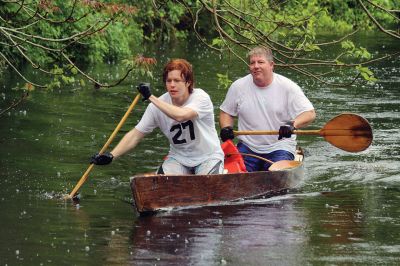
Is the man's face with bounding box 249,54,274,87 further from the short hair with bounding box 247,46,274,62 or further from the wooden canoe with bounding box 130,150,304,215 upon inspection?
the wooden canoe with bounding box 130,150,304,215

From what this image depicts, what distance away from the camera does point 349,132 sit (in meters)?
14.6

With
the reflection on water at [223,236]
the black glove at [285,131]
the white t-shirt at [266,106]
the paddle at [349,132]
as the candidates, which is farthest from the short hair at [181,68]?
the paddle at [349,132]

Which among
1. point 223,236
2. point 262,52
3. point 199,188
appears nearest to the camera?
point 223,236

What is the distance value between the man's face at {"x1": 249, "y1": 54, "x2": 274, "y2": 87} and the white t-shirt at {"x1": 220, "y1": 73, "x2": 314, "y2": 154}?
14 centimetres

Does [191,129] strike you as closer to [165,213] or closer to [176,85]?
[176,85]

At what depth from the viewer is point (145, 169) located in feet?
51.4

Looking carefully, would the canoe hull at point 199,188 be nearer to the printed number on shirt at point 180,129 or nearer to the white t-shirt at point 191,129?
the white t-shirt at point 191,129

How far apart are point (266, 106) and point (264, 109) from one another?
0.05 meters

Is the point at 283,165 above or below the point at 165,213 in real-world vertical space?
above

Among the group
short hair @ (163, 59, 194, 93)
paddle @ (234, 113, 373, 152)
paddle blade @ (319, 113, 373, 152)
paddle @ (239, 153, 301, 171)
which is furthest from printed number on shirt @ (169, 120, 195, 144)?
paddle blade @ (319, 113, 373, 152)

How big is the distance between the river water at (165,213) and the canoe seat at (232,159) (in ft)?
1.81

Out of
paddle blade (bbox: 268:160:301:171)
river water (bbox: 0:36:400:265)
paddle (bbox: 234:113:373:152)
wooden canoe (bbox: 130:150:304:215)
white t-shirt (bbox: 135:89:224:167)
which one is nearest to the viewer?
river water (bbox: 0:36:400:265)

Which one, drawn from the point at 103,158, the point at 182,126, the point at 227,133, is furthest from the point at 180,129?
the point at 227,133

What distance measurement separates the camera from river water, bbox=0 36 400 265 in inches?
404
